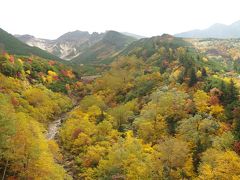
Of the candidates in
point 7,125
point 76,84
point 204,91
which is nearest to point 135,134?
A: point 204,91

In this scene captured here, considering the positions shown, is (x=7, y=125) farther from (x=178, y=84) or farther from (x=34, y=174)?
(x=178, y=84)

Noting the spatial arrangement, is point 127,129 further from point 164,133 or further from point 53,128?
point 53,128

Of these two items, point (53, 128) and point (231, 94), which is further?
point (53, 128)

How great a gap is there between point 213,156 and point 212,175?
7.06 metres

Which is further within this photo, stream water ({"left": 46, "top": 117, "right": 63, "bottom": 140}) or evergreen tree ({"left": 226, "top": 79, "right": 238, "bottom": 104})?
stream water ({"left": 46, "top": 117, "right": 63, "bottom": 140})

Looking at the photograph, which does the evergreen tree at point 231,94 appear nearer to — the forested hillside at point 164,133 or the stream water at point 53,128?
the forested hillside at point 164,133

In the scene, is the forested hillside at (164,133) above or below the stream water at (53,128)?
above

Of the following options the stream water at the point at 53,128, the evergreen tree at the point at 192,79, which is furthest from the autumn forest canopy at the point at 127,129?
the stream water at the point at 53,128

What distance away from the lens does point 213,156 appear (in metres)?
68.4

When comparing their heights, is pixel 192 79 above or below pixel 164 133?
above

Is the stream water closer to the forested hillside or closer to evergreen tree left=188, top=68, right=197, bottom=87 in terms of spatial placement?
the forested hillside

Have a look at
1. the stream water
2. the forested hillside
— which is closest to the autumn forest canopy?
the forested hillside

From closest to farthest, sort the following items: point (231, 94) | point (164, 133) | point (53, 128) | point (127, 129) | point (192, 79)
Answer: point (164, 133) → point (231, 94) → point (127, 129) → point (192, 79) → point (53, 128)

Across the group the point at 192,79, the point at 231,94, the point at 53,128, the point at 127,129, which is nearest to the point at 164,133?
the point at 127,129
